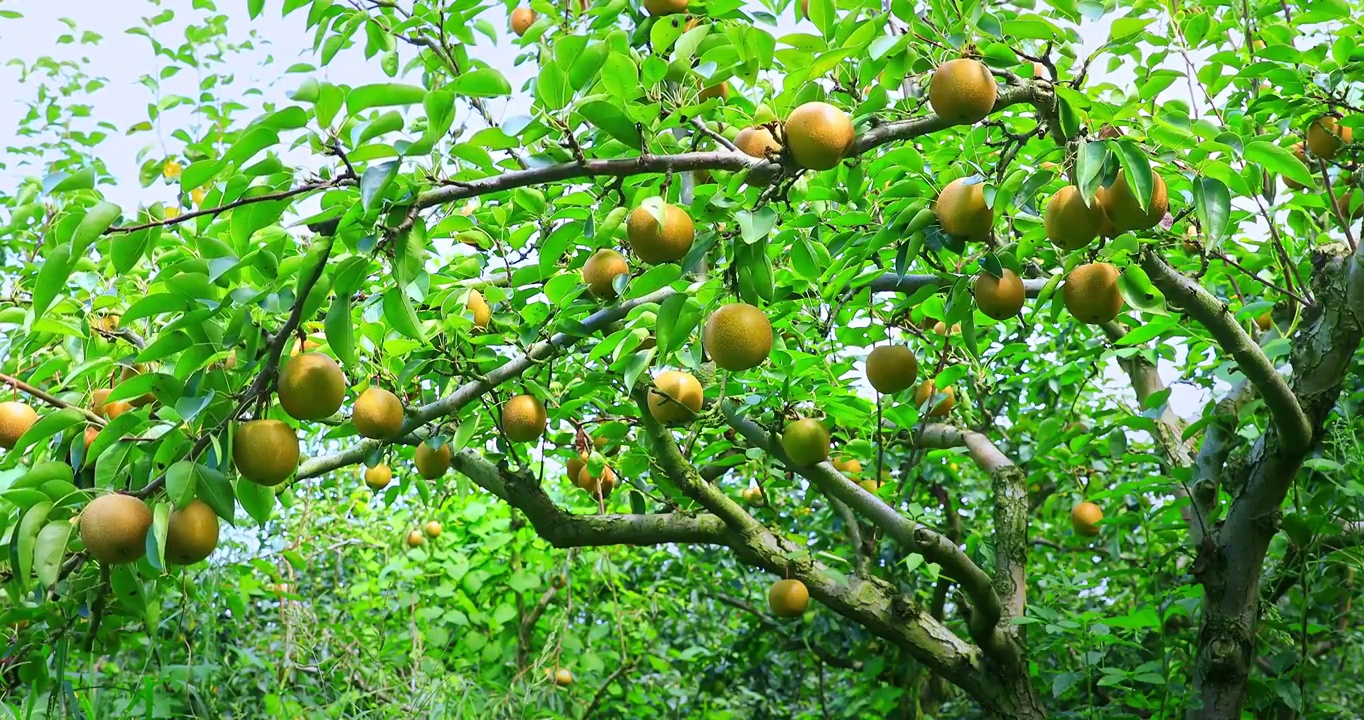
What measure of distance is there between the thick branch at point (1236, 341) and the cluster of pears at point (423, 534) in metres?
3.26

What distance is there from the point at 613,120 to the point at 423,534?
3618mm

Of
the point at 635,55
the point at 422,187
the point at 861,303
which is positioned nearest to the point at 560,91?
the point at 422,187

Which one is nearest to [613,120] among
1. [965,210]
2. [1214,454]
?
[965,210]

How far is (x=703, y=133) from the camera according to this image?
4.77ft

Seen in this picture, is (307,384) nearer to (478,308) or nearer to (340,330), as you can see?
(340,330)

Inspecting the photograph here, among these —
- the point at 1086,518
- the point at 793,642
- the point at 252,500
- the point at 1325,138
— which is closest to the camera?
the point at 252,500

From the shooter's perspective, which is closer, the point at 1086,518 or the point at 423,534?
the point at 1086,518

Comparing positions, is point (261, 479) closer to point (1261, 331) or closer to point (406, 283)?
point (406, 283)

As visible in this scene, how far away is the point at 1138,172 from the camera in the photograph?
1.26 metres

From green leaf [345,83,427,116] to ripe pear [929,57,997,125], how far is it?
0.66m

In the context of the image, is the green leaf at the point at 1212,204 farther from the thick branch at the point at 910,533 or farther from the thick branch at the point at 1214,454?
the thick branch at the point at 1214,454

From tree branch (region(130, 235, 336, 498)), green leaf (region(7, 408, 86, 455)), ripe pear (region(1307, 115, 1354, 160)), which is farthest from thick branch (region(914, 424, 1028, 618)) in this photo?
green leaf (region(7, 408, 86, 455))

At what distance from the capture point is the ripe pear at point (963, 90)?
4.50 ft

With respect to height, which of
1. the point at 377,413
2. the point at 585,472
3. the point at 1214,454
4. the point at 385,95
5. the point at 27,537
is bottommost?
the point at 27,537
